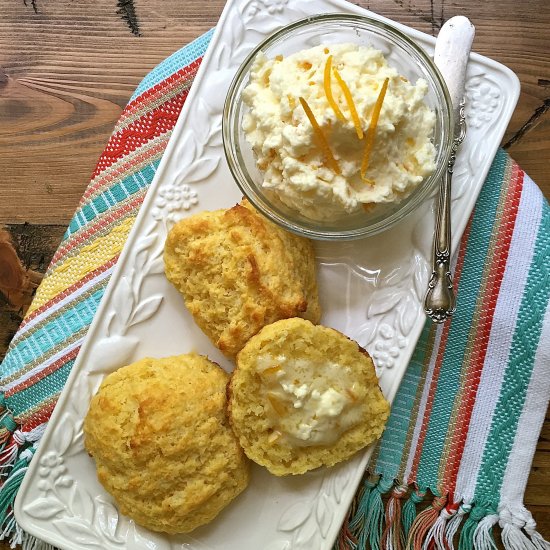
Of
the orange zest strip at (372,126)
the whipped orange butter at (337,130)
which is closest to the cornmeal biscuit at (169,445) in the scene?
the whipped orange butter at (337,130)

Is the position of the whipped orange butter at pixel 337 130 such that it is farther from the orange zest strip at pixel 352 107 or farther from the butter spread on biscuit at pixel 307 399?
the butter spread on biscuit at pixel 307 399

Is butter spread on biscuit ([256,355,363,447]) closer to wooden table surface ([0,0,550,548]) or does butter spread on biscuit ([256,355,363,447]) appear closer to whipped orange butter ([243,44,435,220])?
whipped orange butter ([243,44,435,220])

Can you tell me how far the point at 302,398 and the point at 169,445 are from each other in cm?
45

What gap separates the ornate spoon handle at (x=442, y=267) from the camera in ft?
6.95

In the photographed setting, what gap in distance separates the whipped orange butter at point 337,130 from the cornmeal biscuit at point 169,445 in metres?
0.70

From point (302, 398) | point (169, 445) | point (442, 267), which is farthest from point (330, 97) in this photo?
point (169, 445)

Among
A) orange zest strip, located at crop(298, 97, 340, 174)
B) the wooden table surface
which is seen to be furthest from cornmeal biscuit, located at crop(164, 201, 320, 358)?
the wooden table surface

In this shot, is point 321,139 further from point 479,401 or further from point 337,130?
point 479,401

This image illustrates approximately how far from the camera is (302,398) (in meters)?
2.00

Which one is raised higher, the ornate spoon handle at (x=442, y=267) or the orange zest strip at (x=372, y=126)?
the orange zest strip at (x=372, y=126)

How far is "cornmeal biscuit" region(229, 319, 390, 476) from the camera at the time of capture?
2016 millimetres

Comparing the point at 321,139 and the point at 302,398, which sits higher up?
the point at 321,139

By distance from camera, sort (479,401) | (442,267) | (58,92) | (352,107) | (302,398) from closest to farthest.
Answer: (352,107) → (302,398) → (442,267) → (479,401) → (58,92)

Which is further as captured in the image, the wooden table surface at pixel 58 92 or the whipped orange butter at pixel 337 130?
the wooden table surface at pixel 58 92
